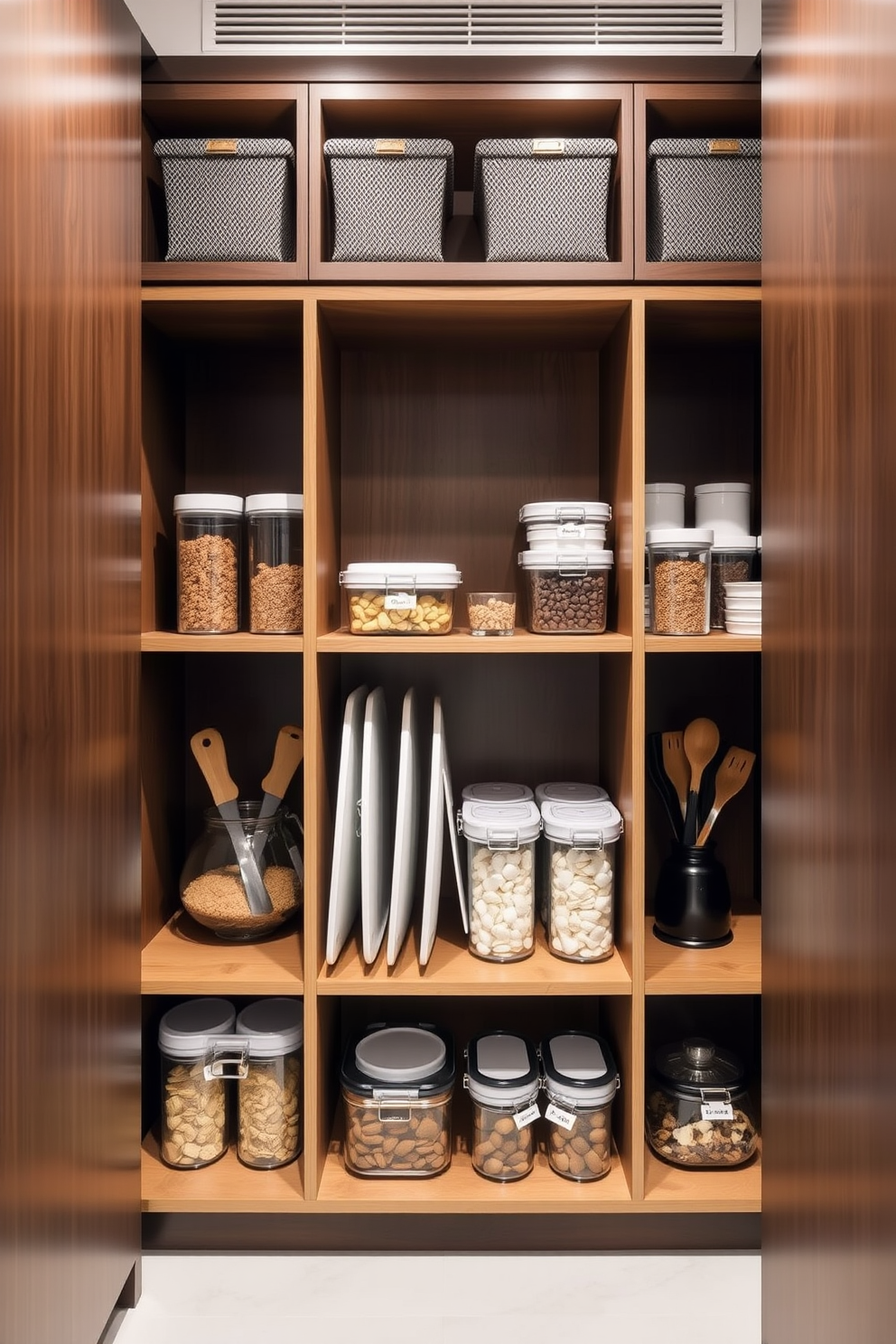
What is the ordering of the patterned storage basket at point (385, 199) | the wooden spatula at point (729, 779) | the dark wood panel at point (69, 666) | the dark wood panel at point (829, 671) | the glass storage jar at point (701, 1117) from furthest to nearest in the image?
the wooden spatula at point (729, 779), the glass storage jar at point (701, 1117), the patterned storage basket at point (385, 199), the dark wood panel at point (69, 666), the dark wood panel at point (829, 671)

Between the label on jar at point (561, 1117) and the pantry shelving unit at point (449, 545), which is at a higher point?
the pantry shelving unit at point (449, 545)

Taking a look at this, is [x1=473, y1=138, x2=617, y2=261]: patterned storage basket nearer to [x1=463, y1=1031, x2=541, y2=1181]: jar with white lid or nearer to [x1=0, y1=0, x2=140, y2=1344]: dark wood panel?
[x1=0, y1=0, x2=140, y2=1344]: dark wood panel

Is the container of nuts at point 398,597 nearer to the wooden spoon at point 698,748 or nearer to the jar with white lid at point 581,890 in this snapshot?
the jar with white lid at point 581,890

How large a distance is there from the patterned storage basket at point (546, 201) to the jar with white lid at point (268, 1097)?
1.33 metres

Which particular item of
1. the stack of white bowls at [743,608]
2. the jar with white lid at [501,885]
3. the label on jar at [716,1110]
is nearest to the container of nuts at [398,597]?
the jar with white lid at [501,885]

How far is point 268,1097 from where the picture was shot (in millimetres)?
1624

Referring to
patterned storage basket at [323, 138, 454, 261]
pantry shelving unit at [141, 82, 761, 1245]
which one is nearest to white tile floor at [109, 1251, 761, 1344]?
pantry shelving unit at [141, 82, 761, 1245]

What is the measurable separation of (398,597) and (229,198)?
686 mm

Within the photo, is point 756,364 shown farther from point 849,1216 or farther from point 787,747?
point 849,1216

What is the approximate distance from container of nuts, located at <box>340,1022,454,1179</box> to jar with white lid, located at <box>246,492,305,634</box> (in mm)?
749

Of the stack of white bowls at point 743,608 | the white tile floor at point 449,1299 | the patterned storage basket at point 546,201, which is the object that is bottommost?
the white tile floor at point 449,1299

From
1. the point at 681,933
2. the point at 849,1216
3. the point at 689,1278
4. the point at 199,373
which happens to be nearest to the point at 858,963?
the point at 849,1216

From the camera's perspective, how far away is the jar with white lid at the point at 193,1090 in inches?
63.9

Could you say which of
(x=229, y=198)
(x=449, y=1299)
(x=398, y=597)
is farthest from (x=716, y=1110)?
(x=229, y=198)
